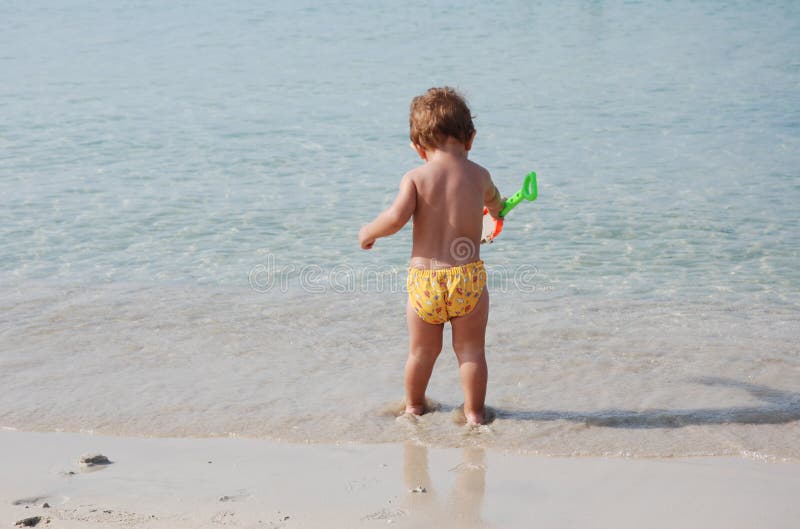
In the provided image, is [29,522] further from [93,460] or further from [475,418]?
[475,418]

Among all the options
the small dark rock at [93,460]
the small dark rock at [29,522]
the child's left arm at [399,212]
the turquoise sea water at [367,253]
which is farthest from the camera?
the turquoise sea water at [367,253]

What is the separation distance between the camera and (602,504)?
2.93m

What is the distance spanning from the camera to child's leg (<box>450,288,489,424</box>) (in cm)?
365

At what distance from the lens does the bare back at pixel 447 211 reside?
11.9 ft

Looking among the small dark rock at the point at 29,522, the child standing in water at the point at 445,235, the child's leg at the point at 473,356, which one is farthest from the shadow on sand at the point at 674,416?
the small dark rock at the point at 29,522

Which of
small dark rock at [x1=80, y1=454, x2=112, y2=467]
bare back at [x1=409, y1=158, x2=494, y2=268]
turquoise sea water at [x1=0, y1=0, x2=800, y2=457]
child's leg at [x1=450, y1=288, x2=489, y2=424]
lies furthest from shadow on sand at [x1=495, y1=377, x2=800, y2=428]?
small dark rock at [x1=80, y1=454, x2=112, y2=467]

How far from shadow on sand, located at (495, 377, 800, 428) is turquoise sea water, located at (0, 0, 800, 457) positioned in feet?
0.05

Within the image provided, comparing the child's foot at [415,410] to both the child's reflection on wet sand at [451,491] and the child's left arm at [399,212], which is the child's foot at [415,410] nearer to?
the child's reflection on wet sand at [451,491]

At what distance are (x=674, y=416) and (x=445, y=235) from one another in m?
1.17

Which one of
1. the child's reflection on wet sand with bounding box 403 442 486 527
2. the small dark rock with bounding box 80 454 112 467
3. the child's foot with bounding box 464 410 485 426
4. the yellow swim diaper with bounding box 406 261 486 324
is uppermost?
the yellow swim diaper with bounding box 406 261 486 324

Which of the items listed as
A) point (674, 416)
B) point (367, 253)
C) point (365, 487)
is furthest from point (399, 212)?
point (367, 253)

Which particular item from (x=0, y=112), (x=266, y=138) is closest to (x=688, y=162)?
(x=266, y=138)

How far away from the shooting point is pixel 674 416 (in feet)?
12.3

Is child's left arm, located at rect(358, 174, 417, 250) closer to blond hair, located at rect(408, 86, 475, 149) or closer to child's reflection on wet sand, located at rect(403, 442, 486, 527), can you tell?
blond hair, located at rect(408, 86, 475, 149)
